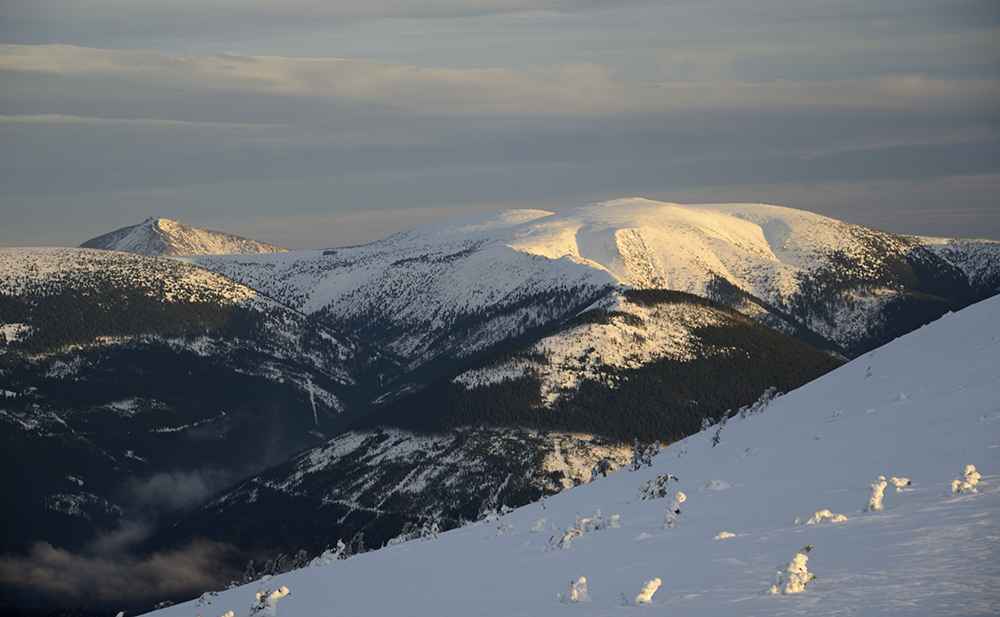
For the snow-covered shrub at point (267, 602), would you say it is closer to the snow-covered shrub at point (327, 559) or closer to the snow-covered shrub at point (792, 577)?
the snow-covered shrub at point (327, 559)

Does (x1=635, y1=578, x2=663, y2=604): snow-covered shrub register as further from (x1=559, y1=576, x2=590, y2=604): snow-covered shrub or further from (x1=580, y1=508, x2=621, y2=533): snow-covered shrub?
(x1=580, y1=508, x2=621, y2=533): snow-covered shrub

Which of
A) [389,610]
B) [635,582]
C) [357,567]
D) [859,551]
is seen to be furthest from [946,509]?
[357,567]

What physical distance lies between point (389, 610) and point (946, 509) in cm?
1555

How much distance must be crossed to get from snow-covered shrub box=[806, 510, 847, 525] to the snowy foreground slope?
A: 0.17 metres

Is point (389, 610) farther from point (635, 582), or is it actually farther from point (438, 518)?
point (438, 518)

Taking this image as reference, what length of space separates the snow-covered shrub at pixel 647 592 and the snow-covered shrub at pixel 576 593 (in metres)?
1.93

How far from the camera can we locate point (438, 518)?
19600 cm

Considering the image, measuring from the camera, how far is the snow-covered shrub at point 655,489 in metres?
37.9

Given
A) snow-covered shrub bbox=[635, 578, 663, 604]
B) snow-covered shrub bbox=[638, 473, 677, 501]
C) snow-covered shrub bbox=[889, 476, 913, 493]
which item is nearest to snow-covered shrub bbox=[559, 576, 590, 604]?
snow-covered shrub bbox=[635, 578, 663, 604]

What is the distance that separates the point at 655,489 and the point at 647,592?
1744 centimetres

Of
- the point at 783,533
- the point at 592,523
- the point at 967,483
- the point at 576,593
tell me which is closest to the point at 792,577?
the point at 783,533

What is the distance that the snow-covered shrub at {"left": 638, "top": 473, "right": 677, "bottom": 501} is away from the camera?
124 ft

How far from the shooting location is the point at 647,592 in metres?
21.3

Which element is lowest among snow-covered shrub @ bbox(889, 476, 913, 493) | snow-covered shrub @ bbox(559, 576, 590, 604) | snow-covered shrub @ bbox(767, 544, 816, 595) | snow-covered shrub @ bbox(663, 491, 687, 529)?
snow-covered shrub @ bbox(663, 491, 687, 529)
